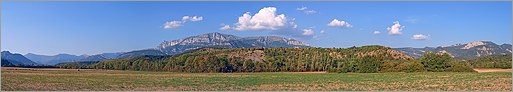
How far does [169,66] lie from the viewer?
8019 centimetres

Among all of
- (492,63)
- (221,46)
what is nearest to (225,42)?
(221,46)

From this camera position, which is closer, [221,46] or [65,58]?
[65,58]

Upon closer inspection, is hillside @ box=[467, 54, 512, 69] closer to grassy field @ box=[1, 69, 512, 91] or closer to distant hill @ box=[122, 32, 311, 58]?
grassy field @ box=[1, 69, 512, 91]

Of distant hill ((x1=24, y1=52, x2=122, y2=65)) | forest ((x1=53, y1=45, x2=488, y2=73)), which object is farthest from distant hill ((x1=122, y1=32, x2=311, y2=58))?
distant hill ((x1=24, y1=52, x2=122, y2=65))

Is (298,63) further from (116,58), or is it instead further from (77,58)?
(77,58)

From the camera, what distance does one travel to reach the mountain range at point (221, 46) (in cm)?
8556

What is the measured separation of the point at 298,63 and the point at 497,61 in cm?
3211

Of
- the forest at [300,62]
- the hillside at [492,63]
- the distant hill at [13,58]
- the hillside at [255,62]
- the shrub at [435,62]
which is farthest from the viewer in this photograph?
the hillside at [255,62]

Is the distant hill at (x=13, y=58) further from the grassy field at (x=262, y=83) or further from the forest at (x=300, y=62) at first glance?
the grassy field at (x=262, y=83)

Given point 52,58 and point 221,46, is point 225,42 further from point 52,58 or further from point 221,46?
point 52,58

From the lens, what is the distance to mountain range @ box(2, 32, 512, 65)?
3369 inches

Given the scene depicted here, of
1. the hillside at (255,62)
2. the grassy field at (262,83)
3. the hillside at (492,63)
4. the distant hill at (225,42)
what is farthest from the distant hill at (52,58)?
the hillside at (492,63)

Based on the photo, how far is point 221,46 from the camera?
472 feet

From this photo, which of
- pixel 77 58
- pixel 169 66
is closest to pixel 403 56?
pixel 169 66
